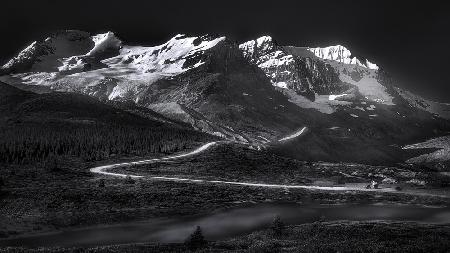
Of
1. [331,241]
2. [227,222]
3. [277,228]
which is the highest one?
[277,228]

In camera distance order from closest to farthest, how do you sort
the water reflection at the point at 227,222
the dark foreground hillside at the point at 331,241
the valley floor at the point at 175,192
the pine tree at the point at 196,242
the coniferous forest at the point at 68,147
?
1. the dark foreground hillside at the point at 331,241
2. the pine tree at the point at 196,242
3. the water reflection at the point at 227,222
4. the valley floor at the point at 175,192
5. the coniferous forest at the point at 68,147

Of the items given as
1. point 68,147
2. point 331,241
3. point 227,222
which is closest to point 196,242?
point 331,241

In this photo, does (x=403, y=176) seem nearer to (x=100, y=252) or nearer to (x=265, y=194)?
(x=265, y=194)

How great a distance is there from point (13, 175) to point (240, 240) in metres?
77.8

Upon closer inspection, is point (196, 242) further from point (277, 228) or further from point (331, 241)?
point (331, 241)

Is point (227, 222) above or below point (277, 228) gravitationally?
below

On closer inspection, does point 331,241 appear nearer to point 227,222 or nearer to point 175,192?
point 227,222

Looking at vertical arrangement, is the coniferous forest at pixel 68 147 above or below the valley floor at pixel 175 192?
above

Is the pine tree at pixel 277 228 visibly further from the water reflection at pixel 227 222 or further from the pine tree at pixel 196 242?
the pine tree at pixel 196 242

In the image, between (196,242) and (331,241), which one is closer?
(196,242)

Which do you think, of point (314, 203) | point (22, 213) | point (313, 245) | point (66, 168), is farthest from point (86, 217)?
point (66, 168)

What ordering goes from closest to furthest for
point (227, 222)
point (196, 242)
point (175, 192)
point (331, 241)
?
1. point (196, 242)
2. point (331, 241)
3. point (227, 222)
4. point (175, 192)

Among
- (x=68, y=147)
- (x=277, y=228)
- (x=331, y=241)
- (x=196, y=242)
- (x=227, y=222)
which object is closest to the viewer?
(x=196, y=242)

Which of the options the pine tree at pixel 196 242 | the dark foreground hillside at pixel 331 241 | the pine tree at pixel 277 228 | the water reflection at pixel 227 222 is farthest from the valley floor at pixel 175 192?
the water reflection at pixel 227 222
